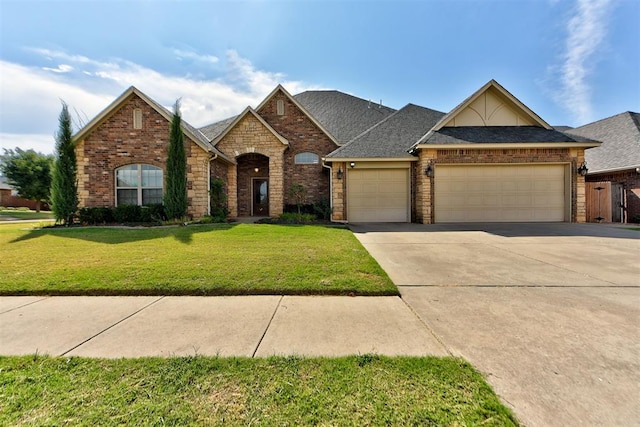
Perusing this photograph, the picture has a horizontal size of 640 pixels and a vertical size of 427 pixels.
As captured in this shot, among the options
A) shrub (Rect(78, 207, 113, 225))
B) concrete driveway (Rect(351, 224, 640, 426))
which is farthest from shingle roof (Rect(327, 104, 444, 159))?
shrub (Rect(78, 207, 113, 225))

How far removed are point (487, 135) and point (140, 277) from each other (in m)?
14.0

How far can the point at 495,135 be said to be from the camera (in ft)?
39.0

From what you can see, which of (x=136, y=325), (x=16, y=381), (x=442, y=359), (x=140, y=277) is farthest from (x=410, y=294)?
(x=140, y=277)

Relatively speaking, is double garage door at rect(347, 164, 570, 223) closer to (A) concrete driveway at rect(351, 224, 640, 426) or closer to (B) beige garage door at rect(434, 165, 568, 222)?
(B) beige garage door at rect(434, 165, 568, 222)

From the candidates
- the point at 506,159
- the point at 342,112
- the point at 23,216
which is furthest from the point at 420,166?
the point at 23,216

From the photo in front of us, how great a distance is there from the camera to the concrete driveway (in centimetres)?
168

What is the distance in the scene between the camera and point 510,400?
164 centimetres

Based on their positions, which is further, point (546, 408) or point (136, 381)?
point (136, 381)

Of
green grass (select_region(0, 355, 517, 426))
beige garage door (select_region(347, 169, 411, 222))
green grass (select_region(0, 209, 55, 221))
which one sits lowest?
green grass (select_region(0, 355, 517, 426))

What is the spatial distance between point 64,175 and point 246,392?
13315mm

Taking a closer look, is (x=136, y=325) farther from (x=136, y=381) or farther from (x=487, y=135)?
(x=487, y=135)

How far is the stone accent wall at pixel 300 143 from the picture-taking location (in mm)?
14648

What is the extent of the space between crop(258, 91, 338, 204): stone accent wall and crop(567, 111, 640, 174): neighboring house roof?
1386 centimetres

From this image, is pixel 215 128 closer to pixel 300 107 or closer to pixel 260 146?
pixel 260 146
